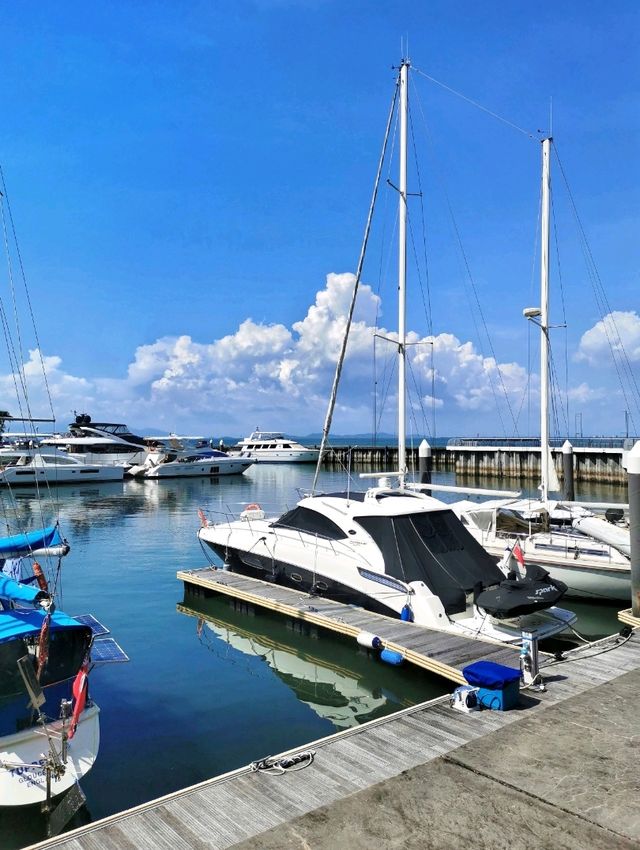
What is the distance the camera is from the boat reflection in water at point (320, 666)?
37.3 feet

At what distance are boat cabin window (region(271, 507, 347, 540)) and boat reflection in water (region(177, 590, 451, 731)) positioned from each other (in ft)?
7.08

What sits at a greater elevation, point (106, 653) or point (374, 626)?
point (106, 653)

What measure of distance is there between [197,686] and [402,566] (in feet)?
15.6

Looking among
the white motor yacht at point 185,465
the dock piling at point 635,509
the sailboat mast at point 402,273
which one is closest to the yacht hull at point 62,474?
the white motor yacht at point 185,465

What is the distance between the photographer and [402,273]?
21203mm

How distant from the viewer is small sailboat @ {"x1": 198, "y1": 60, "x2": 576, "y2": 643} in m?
12.4

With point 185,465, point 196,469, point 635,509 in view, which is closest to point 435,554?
point 635,509

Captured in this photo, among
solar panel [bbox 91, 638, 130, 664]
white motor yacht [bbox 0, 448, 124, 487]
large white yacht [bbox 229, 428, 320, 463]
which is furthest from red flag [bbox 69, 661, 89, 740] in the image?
large white yacht [bbox 229, 428, 320, 463]

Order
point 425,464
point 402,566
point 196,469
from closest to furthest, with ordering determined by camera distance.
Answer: point 402,566 → point 425,464 → point 196,469

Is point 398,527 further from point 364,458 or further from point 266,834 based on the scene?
point 364,458

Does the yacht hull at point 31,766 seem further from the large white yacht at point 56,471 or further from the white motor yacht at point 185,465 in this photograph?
the white motor yacht at point 185,465

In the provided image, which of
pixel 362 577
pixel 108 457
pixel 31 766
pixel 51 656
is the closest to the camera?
pixel 31 766

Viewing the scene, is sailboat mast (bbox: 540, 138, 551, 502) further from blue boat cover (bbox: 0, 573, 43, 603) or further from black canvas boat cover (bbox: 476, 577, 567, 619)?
blue boat cover (bbox: 0, 573, 43, 603)

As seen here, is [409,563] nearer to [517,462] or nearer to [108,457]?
[517,462]
